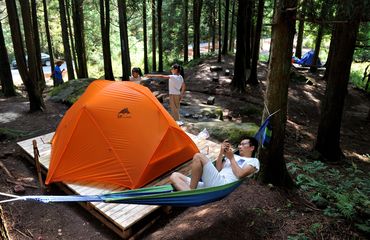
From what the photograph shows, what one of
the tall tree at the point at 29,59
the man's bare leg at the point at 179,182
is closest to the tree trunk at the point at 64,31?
the tall tree at the point at 29,59

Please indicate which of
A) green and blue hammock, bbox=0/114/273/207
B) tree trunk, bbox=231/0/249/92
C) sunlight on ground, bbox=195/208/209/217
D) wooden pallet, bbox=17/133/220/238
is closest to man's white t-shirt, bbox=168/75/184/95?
wooden pallet, bbox=17/133/220/238

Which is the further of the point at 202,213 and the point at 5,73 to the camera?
the point at 5,73

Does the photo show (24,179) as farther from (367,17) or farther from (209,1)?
(209,1)

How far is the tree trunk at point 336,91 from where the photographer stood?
664 centimetres

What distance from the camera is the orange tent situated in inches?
191

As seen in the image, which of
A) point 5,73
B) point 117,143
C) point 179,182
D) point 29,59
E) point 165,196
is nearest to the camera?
point 165,196

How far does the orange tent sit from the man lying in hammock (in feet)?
3.48

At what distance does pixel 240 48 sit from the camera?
1219cm

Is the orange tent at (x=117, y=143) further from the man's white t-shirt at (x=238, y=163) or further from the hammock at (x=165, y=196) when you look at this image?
the hammock at (x=165, y=196)

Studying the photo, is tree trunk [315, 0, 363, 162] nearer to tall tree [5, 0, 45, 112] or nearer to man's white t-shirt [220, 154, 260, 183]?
man's white t-shirt [220, 154, 260, 183]

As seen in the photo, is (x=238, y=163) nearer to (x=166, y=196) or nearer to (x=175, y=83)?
(x=166, y=196)

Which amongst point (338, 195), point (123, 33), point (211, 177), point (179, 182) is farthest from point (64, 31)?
point (338, 195)

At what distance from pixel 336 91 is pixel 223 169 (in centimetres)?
430

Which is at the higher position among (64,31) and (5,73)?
(64,31)
